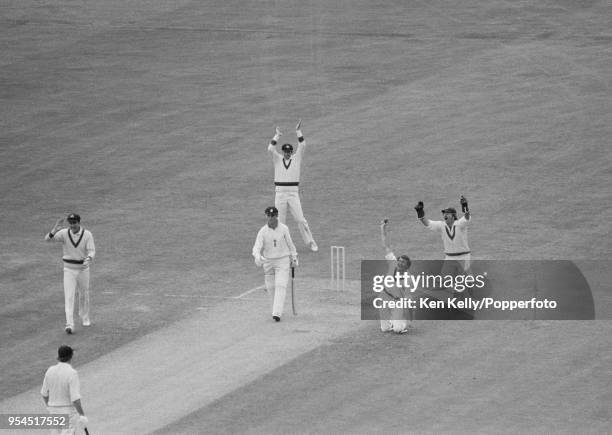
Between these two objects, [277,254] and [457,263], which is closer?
[277,254]

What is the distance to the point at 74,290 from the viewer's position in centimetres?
2689

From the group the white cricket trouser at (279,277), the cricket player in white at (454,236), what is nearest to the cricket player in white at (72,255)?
the white cricket trouser at (279,277)

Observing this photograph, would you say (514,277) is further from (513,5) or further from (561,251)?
(513,5)

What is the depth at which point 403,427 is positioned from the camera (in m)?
21.5

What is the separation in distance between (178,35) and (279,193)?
76.2 ft

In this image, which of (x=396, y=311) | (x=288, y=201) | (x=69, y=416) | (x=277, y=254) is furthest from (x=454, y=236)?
(x=69, y=416)

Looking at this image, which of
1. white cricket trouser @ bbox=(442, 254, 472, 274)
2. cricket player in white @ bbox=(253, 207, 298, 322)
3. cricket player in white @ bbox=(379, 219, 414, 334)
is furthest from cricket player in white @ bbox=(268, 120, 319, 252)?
white cricket trouser @ bbox=(442, 254, 472, 274)

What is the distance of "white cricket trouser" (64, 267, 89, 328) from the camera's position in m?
26.7

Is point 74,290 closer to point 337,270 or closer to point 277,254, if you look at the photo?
point 277,254

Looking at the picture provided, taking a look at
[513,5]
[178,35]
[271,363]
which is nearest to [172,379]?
[271,363]

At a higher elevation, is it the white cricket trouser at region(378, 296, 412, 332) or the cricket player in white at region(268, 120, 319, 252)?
the cricket player in white at region(268, 120, 319, 252)

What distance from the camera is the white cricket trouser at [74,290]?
1053 inches

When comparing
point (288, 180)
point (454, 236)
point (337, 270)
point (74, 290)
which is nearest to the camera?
point (454, 236)

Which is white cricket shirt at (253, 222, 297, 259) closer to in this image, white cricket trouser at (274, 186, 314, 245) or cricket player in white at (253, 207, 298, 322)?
cricket player in white at (253, 207, 298, 322)
